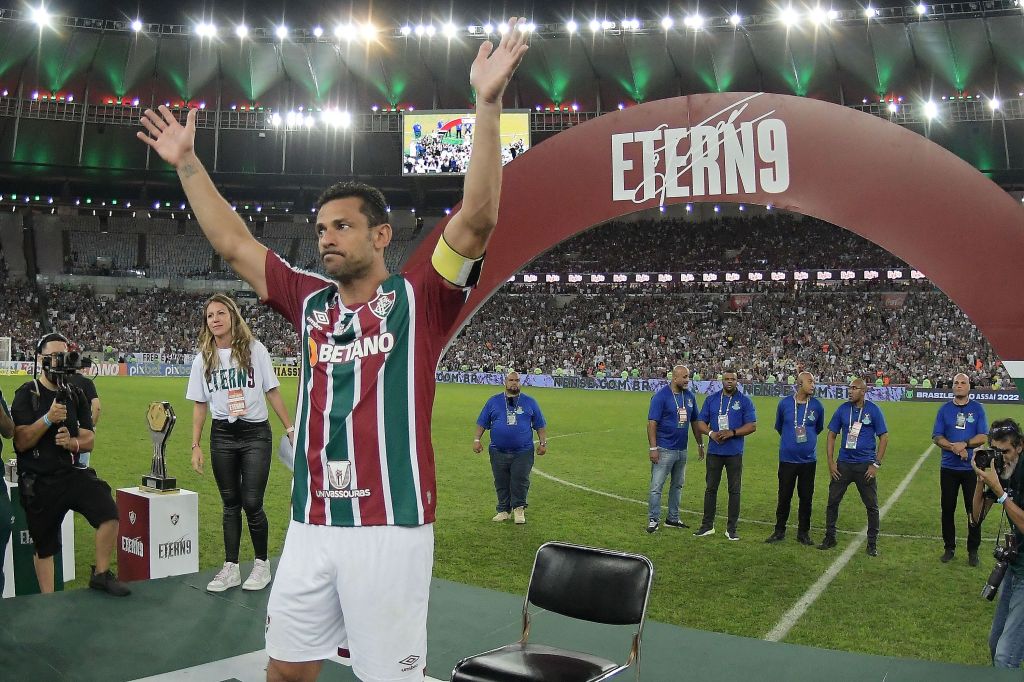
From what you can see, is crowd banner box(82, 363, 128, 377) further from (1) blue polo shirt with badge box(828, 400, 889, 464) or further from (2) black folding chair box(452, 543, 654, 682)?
(2) black folding chair box(452, 543, 654, 682)

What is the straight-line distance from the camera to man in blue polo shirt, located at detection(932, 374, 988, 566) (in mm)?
8703

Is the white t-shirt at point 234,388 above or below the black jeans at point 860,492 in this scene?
above

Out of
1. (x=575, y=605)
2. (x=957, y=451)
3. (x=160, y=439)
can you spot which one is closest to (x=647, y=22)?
(x=957, y=451)

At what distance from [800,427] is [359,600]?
7959 mm

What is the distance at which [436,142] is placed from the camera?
3709cm

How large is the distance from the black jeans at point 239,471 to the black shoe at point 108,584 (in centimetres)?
78

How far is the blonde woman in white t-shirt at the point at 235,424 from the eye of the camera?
616 centimetres

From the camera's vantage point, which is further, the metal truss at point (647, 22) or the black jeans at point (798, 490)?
the metal truss at point (647, 22)

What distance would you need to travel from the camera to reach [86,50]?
132 ft

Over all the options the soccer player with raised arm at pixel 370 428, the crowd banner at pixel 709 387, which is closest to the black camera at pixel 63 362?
the soccer player with raised arm at pixel 370 428

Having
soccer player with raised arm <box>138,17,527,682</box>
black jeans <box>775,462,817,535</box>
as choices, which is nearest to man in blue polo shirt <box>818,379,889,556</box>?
black jeans <box>775,462,817,535</box>

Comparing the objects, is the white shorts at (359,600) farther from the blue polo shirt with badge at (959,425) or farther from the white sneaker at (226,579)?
the blue polo shirt with badge at (959,425)

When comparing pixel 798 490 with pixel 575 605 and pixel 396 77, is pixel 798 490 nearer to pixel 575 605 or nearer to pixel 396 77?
pixel 575 605

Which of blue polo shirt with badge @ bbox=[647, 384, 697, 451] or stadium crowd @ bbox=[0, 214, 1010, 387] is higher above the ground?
stadium crowd @ bbox=[0, 214, 1010, 387]
